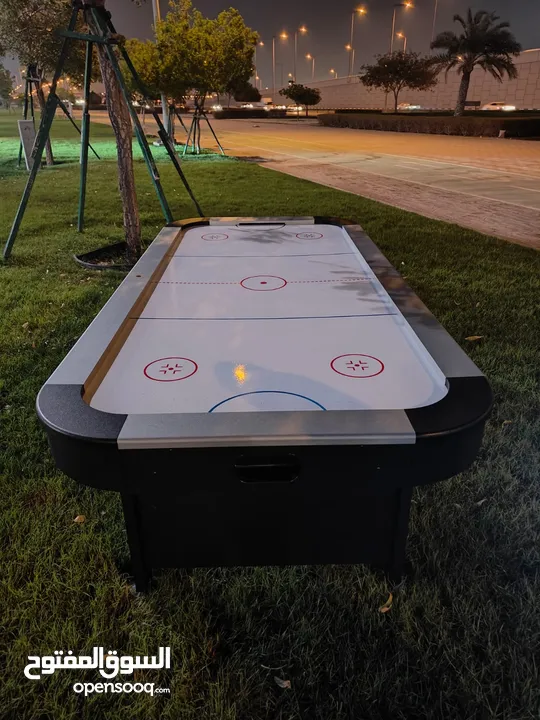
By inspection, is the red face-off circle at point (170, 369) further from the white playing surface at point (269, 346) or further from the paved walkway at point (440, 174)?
the paved walkway at point (440, 174)

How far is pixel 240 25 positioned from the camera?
574 inches

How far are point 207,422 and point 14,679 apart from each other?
3.02 ft

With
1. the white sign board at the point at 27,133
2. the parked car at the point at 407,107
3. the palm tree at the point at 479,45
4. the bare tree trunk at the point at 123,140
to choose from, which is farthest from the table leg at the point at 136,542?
the parked car at the point at 407,107

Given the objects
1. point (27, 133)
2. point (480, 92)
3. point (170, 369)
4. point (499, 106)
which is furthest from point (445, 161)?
point (480, 92)

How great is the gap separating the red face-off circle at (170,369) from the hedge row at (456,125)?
23708mm

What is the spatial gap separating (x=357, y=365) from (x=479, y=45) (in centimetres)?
3106

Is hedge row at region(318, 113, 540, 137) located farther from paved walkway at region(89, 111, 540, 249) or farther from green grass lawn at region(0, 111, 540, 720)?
green grass lawn at region(0, 111, 540, 720)

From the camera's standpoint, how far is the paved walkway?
7340 mm

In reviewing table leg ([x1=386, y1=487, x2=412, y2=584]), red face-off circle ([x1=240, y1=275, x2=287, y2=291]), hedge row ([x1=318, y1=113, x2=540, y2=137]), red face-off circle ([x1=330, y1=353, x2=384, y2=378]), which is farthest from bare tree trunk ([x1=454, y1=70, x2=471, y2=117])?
table leg ([x1=386, y1=487, x2=412, y2=584])

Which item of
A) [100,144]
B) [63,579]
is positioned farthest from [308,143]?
[63,579]

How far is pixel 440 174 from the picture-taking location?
36.9ft

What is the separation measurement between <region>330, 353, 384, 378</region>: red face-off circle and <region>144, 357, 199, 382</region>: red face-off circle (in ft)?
1.49

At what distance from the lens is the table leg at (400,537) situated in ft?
5.07

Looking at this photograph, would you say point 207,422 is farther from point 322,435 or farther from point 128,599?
point 128,599
